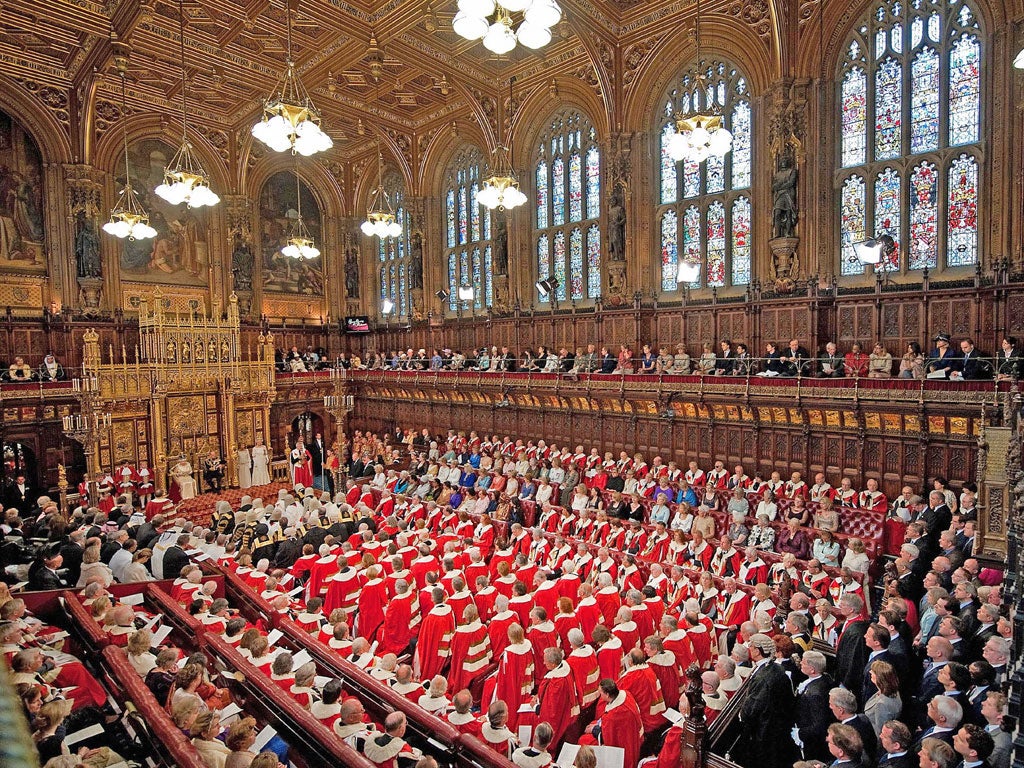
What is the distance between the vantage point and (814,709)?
18.0 ft

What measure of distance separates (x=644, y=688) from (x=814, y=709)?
1.63 metres

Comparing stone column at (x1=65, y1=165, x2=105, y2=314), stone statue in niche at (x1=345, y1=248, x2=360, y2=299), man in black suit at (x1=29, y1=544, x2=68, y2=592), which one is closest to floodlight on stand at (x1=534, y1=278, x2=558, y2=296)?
stone statue in niche at (x1=345, y1=248, x2=360, y2=299)

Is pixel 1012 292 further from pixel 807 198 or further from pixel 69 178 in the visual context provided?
pixel 69 178

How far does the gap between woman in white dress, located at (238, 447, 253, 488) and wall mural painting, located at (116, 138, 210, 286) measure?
9354 millimetres

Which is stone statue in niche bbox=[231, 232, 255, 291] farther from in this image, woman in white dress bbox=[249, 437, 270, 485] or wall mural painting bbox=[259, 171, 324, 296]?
woman in white dress bbox=[249, 437, 270, 485]

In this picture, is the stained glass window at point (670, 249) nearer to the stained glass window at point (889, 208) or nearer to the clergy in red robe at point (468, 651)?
the stained glass window at point (889, 208)

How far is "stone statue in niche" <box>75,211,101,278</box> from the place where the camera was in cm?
2220

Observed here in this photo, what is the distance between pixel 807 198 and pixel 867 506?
27.4ft

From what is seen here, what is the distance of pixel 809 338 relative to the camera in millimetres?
15609

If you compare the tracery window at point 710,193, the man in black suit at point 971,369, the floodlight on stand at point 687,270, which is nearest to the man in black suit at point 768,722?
the man in black suit at point 971,369

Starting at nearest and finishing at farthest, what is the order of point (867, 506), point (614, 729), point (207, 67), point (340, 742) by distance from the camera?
point (340, 742) < point (614, 729) < point (867, 506) < point (207, 67)

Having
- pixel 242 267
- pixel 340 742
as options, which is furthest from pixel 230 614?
pixel 242 267

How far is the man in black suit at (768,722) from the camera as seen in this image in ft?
18.3

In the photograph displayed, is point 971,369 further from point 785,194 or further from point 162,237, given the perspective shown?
point 162,237
